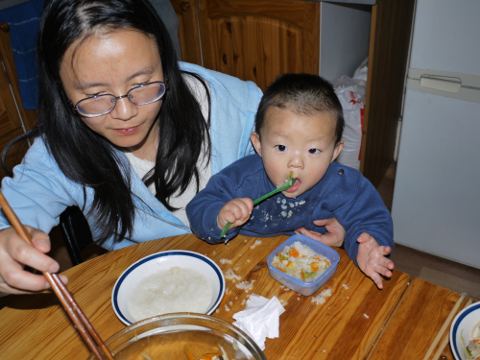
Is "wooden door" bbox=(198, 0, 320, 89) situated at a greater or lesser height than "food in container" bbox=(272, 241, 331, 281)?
greater

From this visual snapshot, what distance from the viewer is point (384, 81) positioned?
8.20 feet

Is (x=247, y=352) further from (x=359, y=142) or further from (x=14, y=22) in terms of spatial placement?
(x=14, y=22)

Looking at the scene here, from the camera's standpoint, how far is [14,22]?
238 cm


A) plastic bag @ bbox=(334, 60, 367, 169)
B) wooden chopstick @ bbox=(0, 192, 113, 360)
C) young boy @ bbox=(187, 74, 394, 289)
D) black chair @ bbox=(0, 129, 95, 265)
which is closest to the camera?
wooden chopstick @ bbox=(0, 192, 113, 360)

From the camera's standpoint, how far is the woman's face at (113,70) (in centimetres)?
102

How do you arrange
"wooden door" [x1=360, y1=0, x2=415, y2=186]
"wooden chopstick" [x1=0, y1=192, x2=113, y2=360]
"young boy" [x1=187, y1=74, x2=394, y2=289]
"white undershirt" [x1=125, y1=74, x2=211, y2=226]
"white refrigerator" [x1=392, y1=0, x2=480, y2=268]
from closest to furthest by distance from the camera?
"wooden chopstick" [x1=0, y1=192, x2=113, y2=360], "young boy" [x1=187, y1=74, x2=394, y2=289], "white undershirt" [x1=125, y1=74, x2=211, y2=226], "white refrigerator" [x1=392, y1=0, x2=480, y2=268], "wooden door" [x1=360, y1=0, x2=415, y2=186]

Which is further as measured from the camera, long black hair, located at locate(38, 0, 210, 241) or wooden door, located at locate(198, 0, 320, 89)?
wooden door, located at locate(198, 0, 320, 89)

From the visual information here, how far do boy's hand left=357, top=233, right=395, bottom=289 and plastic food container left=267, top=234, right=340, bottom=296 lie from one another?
0.06 metres

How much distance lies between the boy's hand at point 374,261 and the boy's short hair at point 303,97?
308 mm

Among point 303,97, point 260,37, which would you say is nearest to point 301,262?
point 303,97

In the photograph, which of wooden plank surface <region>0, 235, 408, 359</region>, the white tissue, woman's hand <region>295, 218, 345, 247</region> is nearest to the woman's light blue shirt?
wooden plank surface <region>0, 235, 408, 359</region>

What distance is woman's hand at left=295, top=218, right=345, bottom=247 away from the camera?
4.14 feet

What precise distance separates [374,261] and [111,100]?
68 cm

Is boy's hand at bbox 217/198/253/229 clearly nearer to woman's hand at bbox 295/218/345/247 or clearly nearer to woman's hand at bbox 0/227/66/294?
woman's hand at bbox 295/218/345/247
